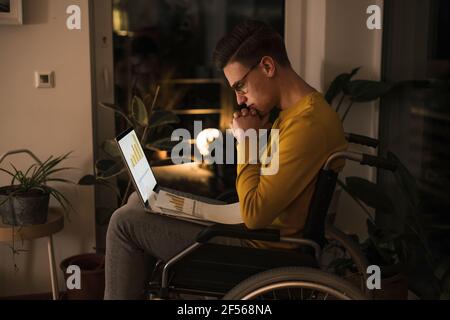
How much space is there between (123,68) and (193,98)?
14.6 inches

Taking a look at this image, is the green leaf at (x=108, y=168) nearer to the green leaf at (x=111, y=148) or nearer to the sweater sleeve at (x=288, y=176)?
the green leaf at (x=111, y=148)

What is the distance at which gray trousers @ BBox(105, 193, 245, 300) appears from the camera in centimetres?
162

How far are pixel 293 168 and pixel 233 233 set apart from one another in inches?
9.1

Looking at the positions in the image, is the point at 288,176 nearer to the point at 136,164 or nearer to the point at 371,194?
the point at 136,164

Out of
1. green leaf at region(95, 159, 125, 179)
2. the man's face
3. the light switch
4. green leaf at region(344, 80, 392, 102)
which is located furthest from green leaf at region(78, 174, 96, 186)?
green leaf at region(344, 80, 392, 102)

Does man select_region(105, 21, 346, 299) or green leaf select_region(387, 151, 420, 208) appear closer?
man select_region(105, 21, 346, 299)

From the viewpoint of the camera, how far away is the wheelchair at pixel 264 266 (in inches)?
57.2

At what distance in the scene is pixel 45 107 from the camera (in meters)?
2.60

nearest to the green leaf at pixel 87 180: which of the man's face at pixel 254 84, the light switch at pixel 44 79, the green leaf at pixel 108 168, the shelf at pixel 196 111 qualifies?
the green leaf at pixel 108 168

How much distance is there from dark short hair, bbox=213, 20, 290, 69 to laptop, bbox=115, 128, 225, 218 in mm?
387

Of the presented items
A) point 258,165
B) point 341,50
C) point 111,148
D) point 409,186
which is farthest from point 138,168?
point 341,50

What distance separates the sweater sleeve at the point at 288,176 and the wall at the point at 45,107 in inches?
50.6

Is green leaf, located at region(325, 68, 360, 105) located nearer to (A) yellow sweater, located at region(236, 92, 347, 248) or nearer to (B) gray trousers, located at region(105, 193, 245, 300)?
(A) yellow sweater, located at region(236, 92, 347, 248)

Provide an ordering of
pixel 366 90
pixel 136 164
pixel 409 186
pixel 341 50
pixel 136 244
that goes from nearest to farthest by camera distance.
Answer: pixel 136 244
pixel 136 164
pixel 409 186
pixel 366 90
pixel 341 50
